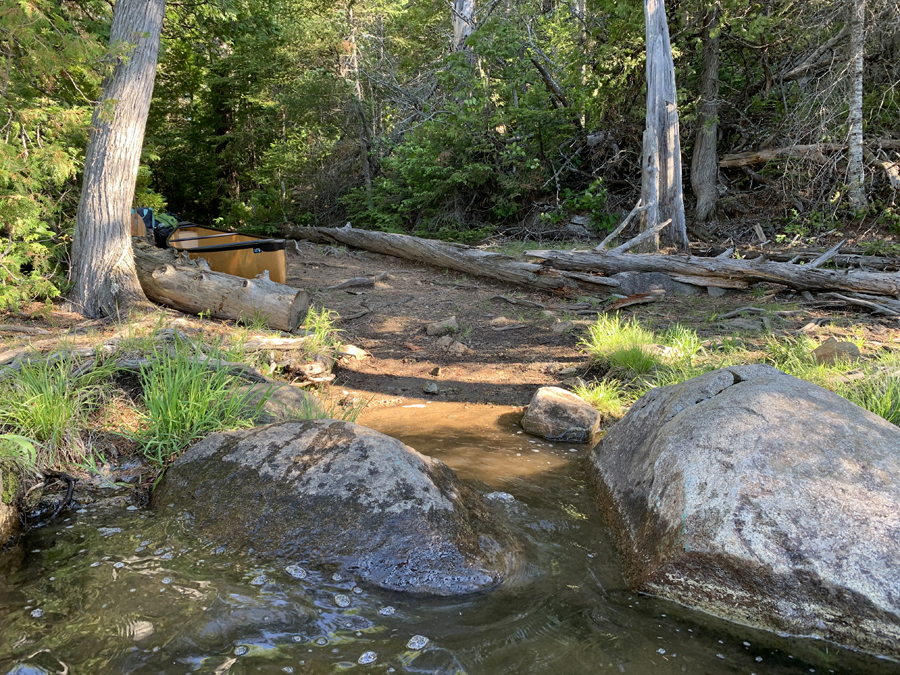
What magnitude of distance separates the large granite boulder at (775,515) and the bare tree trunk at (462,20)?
1346 centimetres

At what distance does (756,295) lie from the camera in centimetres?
860

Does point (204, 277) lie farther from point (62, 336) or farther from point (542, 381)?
point (542, 381)

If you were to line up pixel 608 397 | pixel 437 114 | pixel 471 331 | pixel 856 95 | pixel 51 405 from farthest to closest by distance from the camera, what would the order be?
1. pixel 437 114
2. pixel 856 95
3. pixel 471 331
4. pixel 608 397
5. pixel 51 405

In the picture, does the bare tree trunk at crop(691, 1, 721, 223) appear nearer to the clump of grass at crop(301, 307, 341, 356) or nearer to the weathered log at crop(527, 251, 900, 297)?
the weathered log at crop(527, 251, 900, 297)

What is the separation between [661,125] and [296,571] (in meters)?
9.75

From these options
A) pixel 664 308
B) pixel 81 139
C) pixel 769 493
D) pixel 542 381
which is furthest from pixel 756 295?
pixel 81 139

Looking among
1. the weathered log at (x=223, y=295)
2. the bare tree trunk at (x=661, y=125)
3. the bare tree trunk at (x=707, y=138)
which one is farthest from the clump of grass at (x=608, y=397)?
the bare tree trunk at (x=707, y=138)

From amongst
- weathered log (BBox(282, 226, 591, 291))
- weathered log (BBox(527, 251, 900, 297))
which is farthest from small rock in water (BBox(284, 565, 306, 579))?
weathered log (BBox(527, 251, 900, 297))

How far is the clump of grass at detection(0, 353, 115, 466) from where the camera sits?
12.2 ft

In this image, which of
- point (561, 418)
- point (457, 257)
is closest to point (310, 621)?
point (561, 418)

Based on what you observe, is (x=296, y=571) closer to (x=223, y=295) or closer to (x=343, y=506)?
(x=343, y=506)

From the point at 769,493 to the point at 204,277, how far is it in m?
5.99

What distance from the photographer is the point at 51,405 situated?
3801mm

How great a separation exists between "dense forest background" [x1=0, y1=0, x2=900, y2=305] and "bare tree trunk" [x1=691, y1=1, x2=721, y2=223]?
10cm
